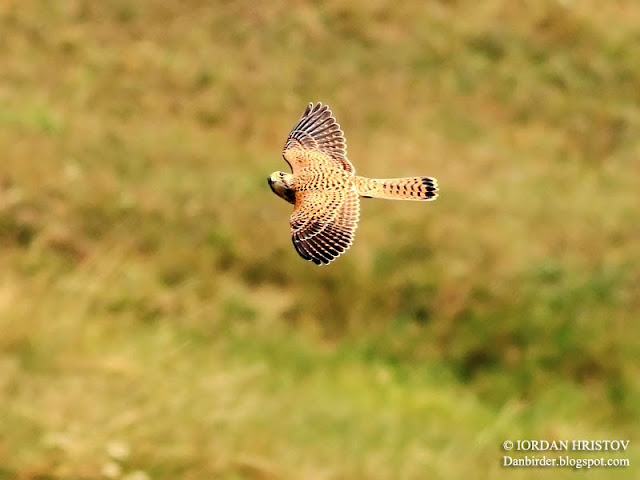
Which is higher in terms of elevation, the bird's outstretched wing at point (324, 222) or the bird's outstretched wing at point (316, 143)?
the bird's outstretched wing at point (316, 143)

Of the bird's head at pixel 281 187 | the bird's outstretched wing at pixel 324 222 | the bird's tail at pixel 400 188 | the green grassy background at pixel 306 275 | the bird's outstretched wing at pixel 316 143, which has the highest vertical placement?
the green grassy background at pixel 306 275

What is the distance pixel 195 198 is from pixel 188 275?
0.76 meters

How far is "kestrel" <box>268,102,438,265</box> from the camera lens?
2.79 ft

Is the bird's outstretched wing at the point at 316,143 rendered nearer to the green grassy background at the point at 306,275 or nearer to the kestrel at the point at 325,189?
the kestrel at the point at 325,189

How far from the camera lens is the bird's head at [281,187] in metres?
0.92

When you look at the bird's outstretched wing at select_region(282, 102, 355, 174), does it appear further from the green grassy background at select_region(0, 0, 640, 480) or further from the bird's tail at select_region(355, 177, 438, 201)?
the green grassy background at select_region(0, 0, 640, 480)

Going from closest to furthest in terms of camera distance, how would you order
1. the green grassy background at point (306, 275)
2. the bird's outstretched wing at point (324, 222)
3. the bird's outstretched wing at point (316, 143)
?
the bird's outstretched wing at point (324, 222) → the bird's outstretched wing at point (316, 143) → the green grassy background at point (306, 275)

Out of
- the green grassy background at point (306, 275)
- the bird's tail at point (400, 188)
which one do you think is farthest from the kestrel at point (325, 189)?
the green grassy background at point (306, 275)

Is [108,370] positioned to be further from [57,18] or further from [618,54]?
[618,54]

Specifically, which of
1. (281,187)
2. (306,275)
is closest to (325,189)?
(281,187)

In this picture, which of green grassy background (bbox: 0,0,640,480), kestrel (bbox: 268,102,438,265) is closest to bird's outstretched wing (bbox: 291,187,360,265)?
kestrel (bbox: 268,102,438,265)

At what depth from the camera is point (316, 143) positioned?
1061 mm

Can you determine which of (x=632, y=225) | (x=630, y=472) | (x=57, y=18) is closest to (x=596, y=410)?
(x=630, y=472)

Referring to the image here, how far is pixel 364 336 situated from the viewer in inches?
336
